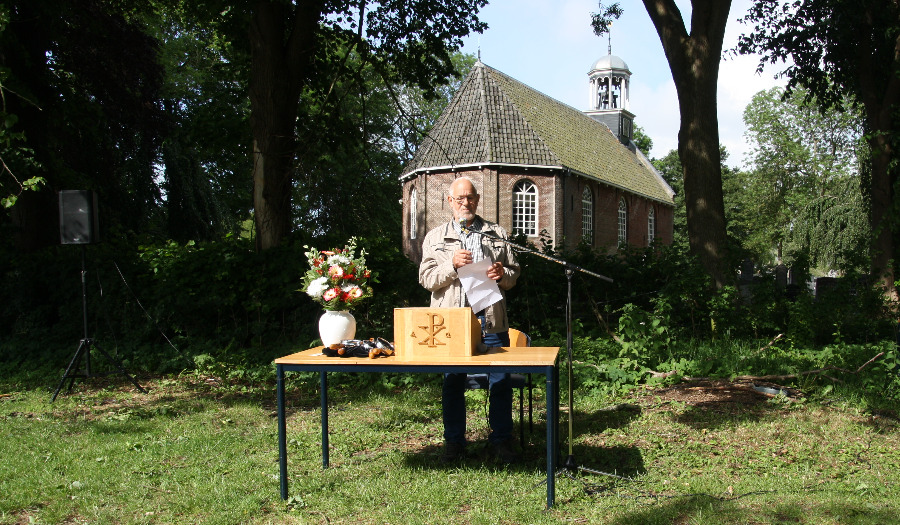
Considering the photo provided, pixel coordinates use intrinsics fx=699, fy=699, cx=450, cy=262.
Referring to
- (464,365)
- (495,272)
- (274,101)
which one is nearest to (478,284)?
(495,272)

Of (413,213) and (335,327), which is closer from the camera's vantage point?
(335,327)

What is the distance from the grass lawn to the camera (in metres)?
4.24

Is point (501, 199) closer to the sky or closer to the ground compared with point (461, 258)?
closer to the sky

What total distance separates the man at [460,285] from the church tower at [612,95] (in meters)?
41.3

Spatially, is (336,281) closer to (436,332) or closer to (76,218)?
(436,332)

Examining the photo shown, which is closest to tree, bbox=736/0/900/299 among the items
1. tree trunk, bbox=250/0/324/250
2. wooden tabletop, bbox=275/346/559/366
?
tree trunk, bbox=250/0/324/250

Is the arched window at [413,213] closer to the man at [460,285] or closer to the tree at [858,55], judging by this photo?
the tree at [858,55]

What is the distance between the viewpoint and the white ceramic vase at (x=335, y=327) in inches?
192

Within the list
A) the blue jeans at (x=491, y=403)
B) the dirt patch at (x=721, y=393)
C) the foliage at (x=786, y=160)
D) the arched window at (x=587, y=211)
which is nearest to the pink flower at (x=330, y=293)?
the blue jeans at (x=491, y=403)

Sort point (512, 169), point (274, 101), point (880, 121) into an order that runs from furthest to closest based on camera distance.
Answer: point (512, 169)
point (880, 121)
point (274, 101)

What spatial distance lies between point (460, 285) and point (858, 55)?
12788 mm

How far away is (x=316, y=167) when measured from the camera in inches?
435

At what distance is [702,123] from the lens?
414 inches

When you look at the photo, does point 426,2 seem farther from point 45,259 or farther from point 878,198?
point 878,198
